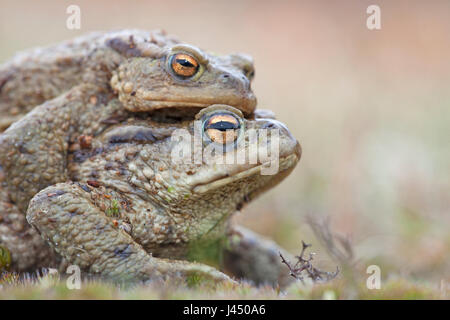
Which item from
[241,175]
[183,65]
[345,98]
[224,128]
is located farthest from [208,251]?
[345,98]

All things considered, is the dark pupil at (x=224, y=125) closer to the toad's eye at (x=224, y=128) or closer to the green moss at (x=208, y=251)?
the toad's eye at (x=224, y=128)

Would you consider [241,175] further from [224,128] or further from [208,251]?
[208,251]

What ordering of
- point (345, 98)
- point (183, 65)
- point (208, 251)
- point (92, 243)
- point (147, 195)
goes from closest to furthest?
point (92, 243) → point (183, 65) → point (147, 195) → point (208, 251) → point (345, 98)

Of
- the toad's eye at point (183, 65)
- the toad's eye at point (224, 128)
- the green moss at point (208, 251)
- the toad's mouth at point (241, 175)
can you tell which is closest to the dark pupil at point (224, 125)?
the toad's eye at point (224, 128)

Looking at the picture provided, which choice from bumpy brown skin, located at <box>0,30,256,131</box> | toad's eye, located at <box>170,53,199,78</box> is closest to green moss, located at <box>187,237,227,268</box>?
bumpy brown skin, located at <box>0,30,256,131</box>

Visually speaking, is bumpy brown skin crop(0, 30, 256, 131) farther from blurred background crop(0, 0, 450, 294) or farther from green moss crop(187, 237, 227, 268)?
blurred background crop(0, 0, 450, 294)

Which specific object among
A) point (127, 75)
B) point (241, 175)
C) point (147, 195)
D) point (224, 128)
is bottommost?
point (147, 195)
